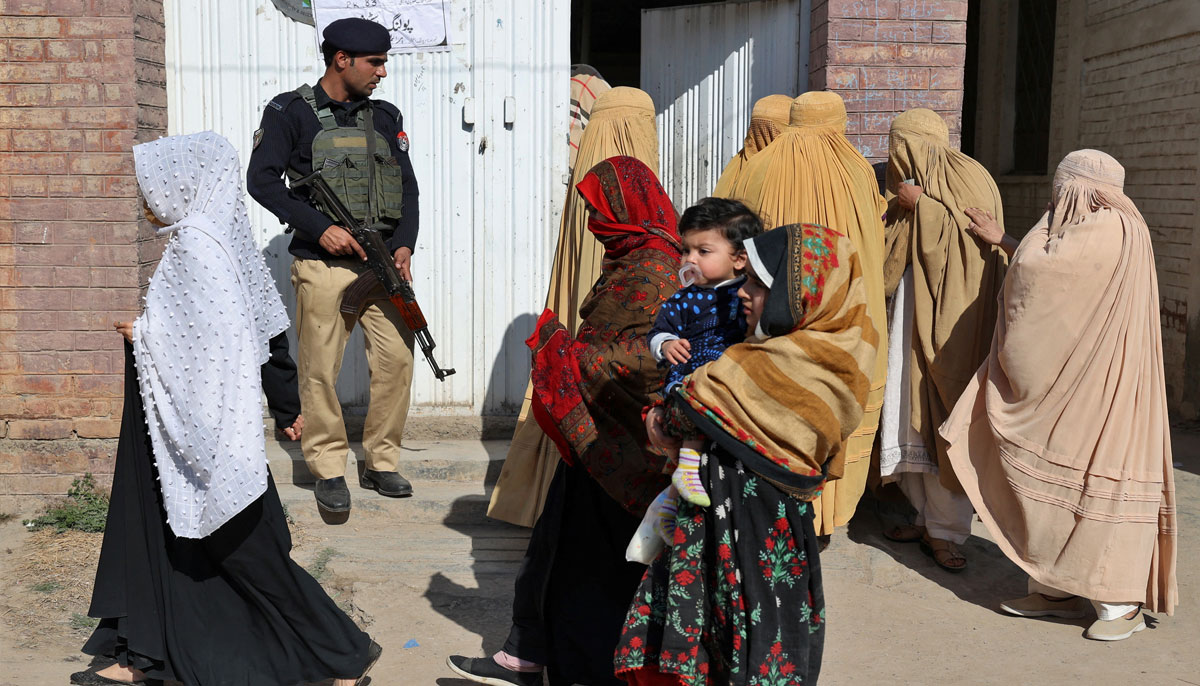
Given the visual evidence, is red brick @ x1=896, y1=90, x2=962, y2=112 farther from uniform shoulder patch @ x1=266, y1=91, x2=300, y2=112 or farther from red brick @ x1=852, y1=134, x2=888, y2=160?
uniform shoulder patch @ x1=266, y1=91, x2=300, y2=112

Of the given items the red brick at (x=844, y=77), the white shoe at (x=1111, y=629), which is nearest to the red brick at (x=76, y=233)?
the red brick at (x=844, y=77)

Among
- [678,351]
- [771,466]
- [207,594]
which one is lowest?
[207,594]

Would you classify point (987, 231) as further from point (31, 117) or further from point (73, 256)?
point (31, 117)

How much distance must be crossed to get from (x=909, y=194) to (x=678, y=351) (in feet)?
7.84

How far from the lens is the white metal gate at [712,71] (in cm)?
580

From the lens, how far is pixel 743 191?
15.4ft

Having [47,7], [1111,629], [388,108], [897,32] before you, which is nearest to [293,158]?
[388,108]

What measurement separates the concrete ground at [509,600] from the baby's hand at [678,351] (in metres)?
1.56

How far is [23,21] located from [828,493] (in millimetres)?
3959

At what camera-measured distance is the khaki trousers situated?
4.74m

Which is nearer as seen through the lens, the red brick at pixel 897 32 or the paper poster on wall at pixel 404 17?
the red brick at pixel 897 32

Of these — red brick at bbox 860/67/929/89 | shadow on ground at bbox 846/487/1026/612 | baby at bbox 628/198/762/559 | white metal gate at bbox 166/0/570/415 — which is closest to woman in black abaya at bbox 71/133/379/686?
baby at bbox 628/198/762/559

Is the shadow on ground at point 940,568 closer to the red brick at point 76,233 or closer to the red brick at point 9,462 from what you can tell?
the red brick at point 76,233

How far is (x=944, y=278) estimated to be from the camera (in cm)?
472
